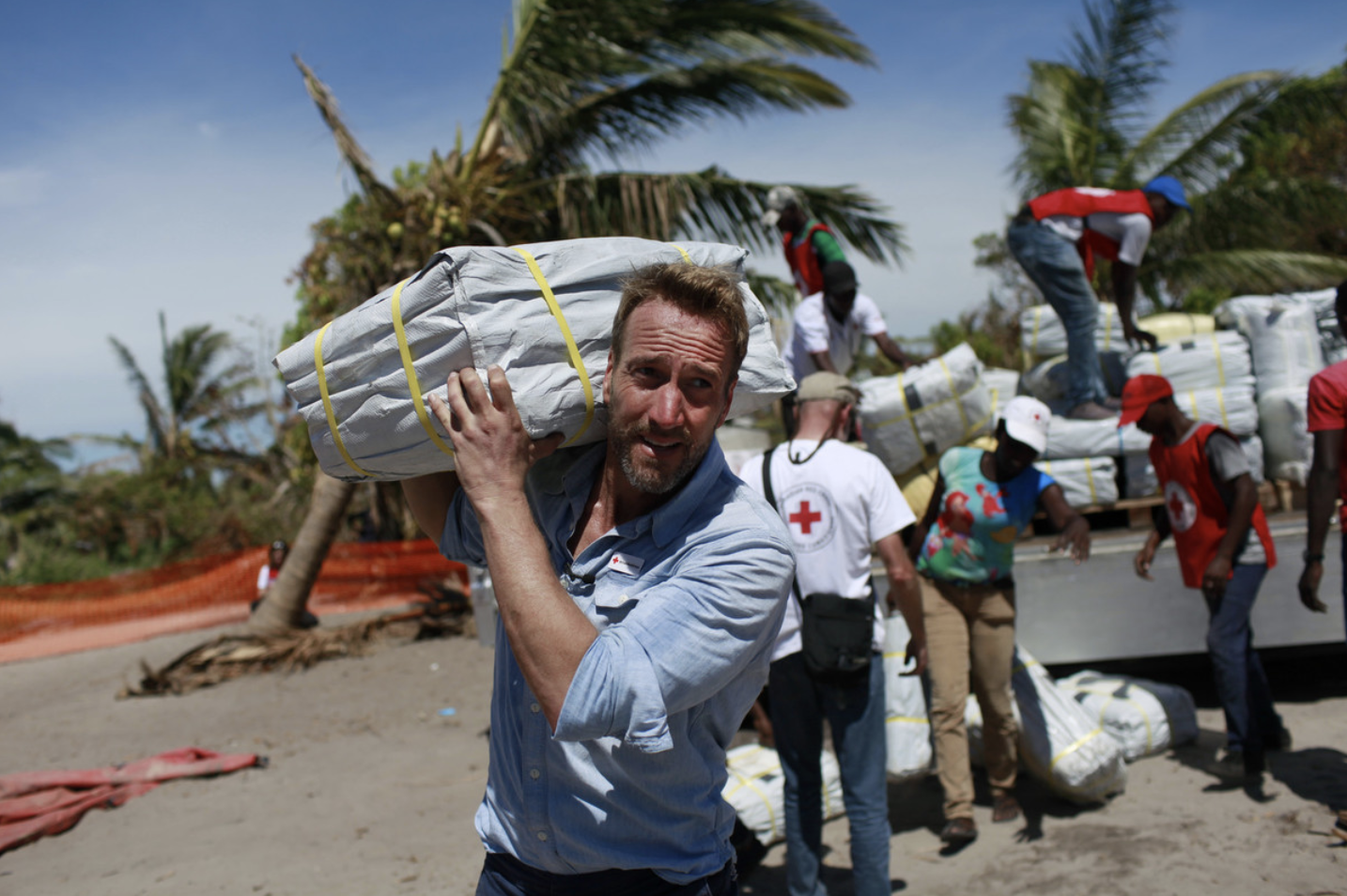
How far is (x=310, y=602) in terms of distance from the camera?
13.1m

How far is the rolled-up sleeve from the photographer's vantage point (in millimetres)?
1344

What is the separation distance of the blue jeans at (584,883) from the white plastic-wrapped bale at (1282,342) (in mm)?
5250

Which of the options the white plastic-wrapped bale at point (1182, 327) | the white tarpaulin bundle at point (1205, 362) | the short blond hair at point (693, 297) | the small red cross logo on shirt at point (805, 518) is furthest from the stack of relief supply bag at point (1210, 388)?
the short blond hair at point (693, 297)

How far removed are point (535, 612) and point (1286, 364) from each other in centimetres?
565

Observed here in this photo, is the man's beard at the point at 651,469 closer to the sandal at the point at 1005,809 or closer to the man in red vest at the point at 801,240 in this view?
the sandal at the point at 1005,809

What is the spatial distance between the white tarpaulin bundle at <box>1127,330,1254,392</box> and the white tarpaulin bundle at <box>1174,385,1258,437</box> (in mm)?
71

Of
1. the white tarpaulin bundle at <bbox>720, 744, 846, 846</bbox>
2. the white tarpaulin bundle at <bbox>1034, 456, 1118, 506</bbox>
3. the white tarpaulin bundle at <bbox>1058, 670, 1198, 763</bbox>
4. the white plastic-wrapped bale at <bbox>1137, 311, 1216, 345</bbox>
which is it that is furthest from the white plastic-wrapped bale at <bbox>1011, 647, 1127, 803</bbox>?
the white plastic-wrapped bale at <bbox>1137, 311, 1216, 345</bbox>

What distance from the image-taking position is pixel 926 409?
17.3 feet

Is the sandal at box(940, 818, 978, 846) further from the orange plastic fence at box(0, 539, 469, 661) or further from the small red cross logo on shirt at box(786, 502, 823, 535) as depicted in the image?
the orange plastic fence at box(0, 539, 469, 661)

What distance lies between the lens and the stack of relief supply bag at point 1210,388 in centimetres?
548

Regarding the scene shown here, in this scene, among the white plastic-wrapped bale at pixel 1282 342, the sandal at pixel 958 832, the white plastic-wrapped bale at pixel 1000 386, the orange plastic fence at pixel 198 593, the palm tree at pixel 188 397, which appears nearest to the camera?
the sandal at pixel 958 832

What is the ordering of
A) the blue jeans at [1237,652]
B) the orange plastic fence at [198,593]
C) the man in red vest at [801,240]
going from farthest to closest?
the orange plastic fence at [198,593] → the man in red vest at [801,240] → the blue jeans at [1237,652]

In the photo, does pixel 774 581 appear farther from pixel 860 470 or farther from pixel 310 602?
pixel 310 602

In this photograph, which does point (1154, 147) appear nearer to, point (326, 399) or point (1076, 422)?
point (1076, 422)
